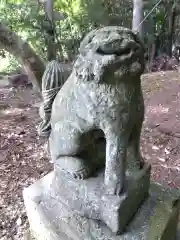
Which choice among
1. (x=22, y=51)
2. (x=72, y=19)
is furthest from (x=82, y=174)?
(x=72, y=19)

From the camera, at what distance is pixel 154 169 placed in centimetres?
240

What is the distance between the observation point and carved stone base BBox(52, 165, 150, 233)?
1251 mm

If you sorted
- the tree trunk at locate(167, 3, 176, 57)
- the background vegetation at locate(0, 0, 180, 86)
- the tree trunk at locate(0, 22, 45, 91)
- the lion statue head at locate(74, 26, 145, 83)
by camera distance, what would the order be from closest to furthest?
the lion statue head at locate(74, 26, 145, 83)
the tree trunk at locate(0, 22, 45, 91)
the background vegetation at locate(0, 0, 180, 86)
the tree trunk at locate(167, 3, 176, 57)

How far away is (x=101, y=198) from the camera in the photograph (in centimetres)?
127

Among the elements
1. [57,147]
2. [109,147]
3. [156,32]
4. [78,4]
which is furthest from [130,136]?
[156,32]

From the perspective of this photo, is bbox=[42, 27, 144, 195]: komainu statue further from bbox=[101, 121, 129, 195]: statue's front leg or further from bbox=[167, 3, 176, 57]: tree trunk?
bbox=[167, 3, 176, 57]: tree trunk

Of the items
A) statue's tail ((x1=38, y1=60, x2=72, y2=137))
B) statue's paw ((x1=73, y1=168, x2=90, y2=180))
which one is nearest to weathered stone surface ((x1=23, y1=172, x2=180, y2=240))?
statue's paw ((x1=73, y1=168, x2=90, y2=180))

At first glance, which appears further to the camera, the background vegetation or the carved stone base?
the background vegetation

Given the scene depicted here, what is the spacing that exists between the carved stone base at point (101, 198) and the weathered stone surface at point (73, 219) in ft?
0.12

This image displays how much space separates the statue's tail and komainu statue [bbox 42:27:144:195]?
0.18 ft

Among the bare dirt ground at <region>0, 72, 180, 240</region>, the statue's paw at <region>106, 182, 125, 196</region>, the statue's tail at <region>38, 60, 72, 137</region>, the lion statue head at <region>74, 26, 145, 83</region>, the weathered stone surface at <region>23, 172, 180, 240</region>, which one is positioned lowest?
the bare dirt ground at <region>0, 72, 180, 240</region>

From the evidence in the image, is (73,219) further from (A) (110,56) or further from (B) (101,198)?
(A) (110,56)

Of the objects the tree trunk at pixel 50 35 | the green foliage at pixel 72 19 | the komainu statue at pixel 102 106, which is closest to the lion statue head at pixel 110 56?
the komainu statue at pixel 102 106

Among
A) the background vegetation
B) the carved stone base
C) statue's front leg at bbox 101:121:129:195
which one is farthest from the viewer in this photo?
the background vegetation
